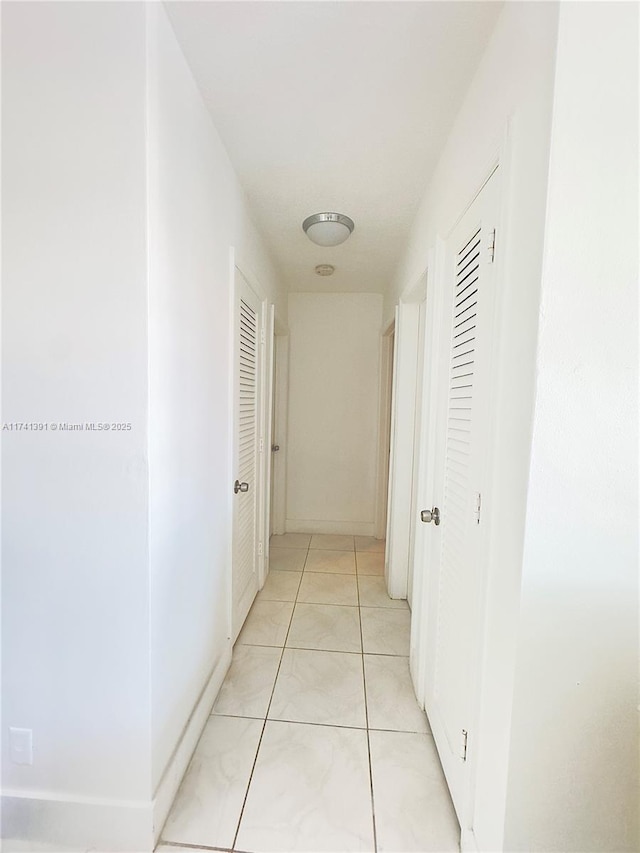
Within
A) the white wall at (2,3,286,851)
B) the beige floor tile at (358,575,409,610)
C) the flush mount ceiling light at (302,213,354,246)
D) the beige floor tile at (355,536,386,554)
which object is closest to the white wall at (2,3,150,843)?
the white wall at (2,3,286,851)

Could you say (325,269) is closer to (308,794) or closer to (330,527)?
(330,527)

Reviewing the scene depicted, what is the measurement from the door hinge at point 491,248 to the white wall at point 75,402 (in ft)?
3.03

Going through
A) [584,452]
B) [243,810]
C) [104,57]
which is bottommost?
[243,810]

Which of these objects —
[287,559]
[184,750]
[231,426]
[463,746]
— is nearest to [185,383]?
[231,426]

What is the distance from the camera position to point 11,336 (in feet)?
3.43

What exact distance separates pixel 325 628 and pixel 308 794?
3.17ft

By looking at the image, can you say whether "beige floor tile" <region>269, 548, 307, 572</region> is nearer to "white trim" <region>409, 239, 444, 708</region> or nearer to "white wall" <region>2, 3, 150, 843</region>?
"white trim" <region>409, 239, 444, 708</region>

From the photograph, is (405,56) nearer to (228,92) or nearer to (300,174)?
(228,92)

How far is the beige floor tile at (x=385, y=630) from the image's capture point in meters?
2.08

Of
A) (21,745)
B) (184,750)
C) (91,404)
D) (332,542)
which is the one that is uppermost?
(91,404)

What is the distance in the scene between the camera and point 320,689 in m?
1.76

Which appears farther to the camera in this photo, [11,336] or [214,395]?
[214,395]

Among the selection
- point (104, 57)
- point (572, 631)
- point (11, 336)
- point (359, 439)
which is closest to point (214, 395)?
point (11, 336)

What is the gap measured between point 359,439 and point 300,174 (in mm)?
2441
